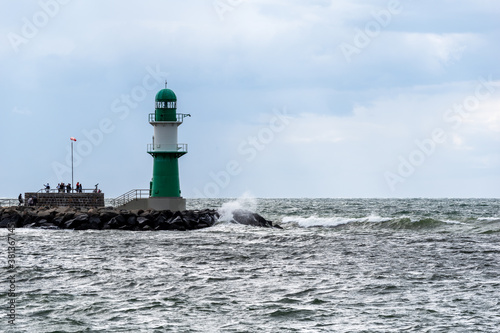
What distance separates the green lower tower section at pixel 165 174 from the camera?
120ft

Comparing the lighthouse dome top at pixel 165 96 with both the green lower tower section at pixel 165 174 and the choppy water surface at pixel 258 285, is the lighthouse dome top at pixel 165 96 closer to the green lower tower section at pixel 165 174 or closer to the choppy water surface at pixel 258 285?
the green lower tower section at pixel 165 174

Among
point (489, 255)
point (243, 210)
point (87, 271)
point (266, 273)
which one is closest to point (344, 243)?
point (489, 255)

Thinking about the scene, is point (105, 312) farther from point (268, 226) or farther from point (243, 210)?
point (243, 210)

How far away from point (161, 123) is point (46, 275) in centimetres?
1984

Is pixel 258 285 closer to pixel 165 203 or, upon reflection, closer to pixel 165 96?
pixel 165 203

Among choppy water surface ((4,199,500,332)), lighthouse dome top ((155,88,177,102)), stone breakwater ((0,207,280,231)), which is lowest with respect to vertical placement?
choppy water surface ((4,199,500,332))

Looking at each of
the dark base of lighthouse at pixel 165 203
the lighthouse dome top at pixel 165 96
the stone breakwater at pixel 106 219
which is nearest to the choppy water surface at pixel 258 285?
the stone breakwater at pixel 106 219

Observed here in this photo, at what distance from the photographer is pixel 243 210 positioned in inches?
1572

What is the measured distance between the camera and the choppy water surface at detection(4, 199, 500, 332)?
40.5ft

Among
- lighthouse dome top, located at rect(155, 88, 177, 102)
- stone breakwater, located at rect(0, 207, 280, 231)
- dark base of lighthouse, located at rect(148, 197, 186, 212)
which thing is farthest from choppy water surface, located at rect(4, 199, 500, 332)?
lighthouse dome top, located at rect(155, 88, 177, 102)

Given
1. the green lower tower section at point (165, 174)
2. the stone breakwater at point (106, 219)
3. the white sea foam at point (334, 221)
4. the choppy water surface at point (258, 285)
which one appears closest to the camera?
the choppy water surface at point (258, 285)

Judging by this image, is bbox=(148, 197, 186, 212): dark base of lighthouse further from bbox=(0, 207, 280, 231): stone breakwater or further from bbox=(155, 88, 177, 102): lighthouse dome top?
bbox=(155, 88, 177, 102): lighthouse dome top

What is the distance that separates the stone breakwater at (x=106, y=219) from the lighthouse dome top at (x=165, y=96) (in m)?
6.16

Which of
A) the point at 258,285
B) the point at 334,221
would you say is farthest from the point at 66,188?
the point at 258,285
